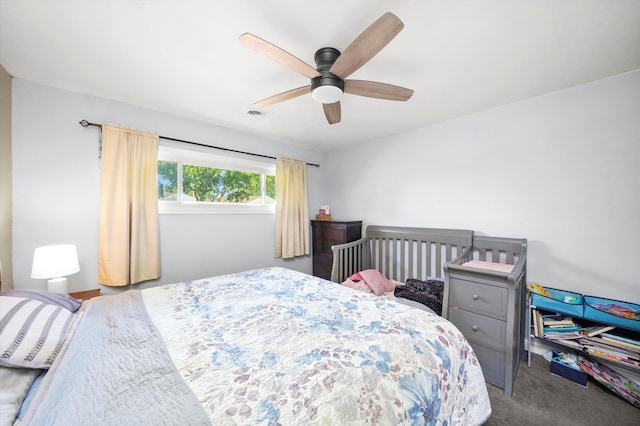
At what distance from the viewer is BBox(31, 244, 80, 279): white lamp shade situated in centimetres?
166

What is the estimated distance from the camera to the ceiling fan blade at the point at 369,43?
104 cm

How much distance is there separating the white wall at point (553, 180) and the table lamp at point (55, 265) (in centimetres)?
335

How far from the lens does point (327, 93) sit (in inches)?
59.4

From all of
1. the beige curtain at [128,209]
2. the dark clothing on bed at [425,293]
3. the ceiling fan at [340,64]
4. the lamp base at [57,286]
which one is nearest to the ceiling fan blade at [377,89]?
the ceiling fan at [340,64]

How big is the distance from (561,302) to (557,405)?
74 centimetres

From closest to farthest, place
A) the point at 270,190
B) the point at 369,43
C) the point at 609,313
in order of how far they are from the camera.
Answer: the point at 369,43, the point at 609,313, the point at 270,190

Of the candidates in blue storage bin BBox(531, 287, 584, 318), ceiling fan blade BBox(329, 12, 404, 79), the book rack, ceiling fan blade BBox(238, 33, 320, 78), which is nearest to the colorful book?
the book rack

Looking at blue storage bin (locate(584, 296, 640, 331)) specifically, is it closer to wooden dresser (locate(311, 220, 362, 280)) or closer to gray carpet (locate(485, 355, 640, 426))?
gray carpet (locate(485, 355, 640, 426))

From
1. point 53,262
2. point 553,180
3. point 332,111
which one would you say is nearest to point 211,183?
point 53,262

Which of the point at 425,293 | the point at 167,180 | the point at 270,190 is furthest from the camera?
the point at 270,190

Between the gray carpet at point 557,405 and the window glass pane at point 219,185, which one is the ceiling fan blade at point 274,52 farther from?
the gray carpet at point 557,405

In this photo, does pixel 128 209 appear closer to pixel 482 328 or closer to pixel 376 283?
pixel 376 283

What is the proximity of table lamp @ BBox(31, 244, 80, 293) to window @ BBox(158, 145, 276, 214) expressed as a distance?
0.85 m

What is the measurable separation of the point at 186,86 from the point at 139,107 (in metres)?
0.79
